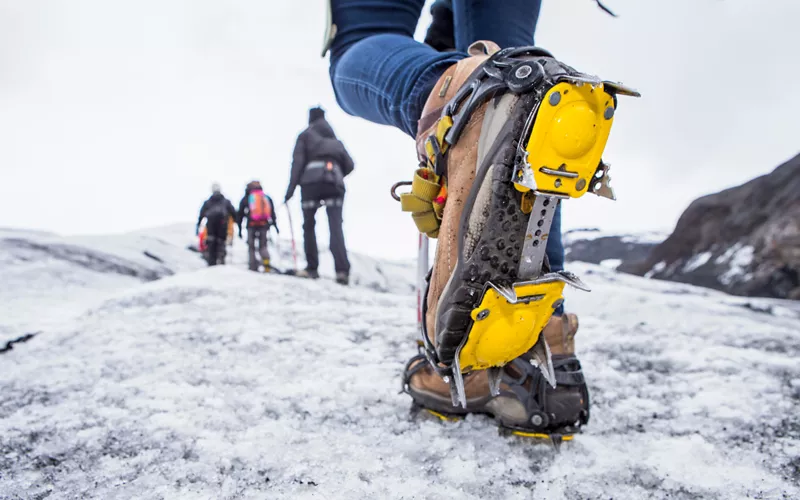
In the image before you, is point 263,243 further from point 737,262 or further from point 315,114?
point 737,262

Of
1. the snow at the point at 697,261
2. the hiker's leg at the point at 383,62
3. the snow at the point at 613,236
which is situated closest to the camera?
the hiker's leg at the point at 383,62

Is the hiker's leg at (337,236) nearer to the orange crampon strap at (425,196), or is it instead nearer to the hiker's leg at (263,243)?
the hiker's leg at (263,243)

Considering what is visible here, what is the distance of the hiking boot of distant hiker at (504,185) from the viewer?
79cm

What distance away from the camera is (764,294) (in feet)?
24.1

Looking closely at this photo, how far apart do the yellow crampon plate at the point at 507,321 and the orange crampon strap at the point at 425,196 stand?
271 mm

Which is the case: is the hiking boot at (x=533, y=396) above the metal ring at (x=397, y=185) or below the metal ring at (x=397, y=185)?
below

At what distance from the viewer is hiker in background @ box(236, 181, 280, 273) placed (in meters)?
7.95

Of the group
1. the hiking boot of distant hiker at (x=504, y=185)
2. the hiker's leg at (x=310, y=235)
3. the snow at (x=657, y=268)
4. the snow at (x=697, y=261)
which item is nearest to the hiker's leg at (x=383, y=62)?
the hiking boot of distant hiker at (x=504, y=185)

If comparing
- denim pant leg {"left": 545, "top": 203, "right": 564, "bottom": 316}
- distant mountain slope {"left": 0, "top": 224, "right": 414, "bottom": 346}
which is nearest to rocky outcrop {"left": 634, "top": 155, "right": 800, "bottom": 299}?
distant mountain slope {"left": 0, "top": 224, "right": 414, "bottom": 346}

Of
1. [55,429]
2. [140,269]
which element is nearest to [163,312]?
[55,429]

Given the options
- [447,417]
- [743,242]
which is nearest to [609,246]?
[743,242]

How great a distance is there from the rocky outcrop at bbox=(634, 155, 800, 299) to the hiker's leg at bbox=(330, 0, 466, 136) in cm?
797

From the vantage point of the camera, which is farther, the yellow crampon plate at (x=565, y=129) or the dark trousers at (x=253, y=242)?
the dark trousers at (x=253, y=242)

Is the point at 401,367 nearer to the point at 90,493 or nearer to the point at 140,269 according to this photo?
the point at 90,493
